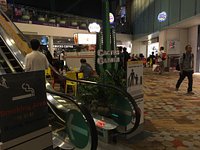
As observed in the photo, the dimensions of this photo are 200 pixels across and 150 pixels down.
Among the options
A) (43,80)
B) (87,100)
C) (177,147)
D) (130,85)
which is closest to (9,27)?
(87,100)

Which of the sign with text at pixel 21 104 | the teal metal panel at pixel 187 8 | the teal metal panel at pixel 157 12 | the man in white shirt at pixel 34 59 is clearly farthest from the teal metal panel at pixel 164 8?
the sign with text at pixel 21 104

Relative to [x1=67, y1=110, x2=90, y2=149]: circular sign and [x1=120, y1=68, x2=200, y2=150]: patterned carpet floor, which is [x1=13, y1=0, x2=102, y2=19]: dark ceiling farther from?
[x1=67, y1=110, x2=90, y2=149]: circular sign

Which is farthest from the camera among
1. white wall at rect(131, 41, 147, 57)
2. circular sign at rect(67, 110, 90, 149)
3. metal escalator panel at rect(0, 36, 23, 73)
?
white wall at rect(131, 41, 147, 57)

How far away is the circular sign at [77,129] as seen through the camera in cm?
232

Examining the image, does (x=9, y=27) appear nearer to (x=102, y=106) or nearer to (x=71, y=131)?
(x=102, y=106)

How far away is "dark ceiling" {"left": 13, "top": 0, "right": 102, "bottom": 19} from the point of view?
64.0ft

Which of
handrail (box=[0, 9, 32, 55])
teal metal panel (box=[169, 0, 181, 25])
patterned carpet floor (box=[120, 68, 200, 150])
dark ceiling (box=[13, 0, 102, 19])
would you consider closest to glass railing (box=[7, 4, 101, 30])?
Result: dark ceiling (box=[13, 0, 102, 19])

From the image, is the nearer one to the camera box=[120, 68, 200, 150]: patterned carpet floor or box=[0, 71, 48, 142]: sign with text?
box=[0, 71, 48, 142]: sign with text

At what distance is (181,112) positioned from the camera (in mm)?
4789

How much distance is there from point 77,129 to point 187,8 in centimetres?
1075

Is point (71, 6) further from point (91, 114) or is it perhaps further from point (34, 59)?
point (91, 114)

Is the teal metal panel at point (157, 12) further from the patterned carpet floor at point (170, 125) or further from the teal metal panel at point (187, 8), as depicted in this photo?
the patterned carpet floor at point (170, 125)

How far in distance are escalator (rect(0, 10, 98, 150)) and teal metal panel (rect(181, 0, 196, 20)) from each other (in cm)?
850

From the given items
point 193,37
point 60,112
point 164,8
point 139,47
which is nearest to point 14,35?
point 60,112
